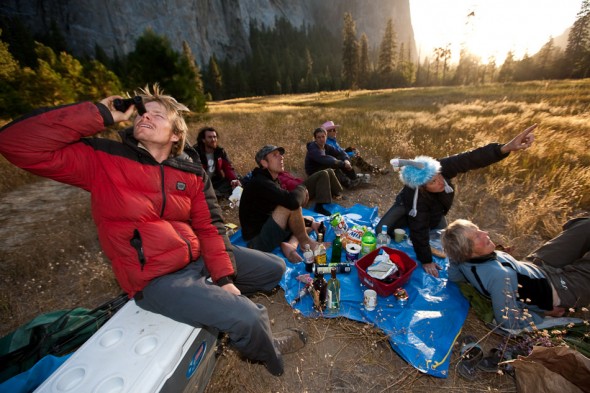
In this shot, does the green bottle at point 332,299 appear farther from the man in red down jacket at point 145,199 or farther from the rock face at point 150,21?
the rock face at point 150,21

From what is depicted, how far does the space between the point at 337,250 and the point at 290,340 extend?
155 cm

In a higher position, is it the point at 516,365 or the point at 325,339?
the point at 516,365

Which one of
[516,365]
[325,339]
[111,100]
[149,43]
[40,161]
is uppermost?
[149,43]

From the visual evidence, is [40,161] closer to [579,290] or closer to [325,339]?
[325,339]

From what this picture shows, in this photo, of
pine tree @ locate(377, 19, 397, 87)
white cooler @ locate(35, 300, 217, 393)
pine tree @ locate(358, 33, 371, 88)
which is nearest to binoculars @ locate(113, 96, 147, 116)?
white cooler @ locate(35, 300, 217, 393)

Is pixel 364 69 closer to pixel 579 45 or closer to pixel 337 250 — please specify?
pixel 579 45

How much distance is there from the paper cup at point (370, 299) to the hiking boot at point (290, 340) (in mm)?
813

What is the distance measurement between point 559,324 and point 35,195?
11465mm

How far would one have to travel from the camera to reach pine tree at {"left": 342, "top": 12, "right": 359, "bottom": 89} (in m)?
46.3

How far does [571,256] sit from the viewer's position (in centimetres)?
300

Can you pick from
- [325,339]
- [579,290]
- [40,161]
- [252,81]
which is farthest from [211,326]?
[252,81]

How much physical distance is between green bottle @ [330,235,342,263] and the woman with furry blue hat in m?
1.03

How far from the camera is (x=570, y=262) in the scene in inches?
119

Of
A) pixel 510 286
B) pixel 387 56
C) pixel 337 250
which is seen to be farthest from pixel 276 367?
pixel 387 56
